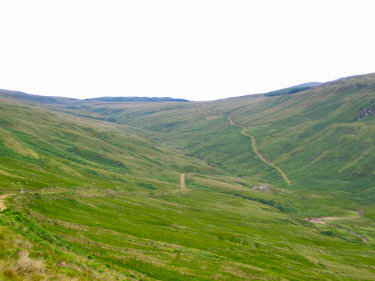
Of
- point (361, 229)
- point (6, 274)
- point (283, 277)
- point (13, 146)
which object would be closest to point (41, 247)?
point (6, 274)

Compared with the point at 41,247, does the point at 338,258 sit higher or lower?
lower

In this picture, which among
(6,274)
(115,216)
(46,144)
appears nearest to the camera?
(6,274)

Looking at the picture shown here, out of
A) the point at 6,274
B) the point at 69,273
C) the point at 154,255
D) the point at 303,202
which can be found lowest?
the point at 303,202

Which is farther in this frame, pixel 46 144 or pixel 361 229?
pixel 46 144

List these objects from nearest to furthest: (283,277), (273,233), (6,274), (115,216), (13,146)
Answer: (6,274)
(283,277)
(115,216)
(273,233)
(13,146)

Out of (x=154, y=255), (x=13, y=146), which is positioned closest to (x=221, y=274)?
(x=154, y=255)

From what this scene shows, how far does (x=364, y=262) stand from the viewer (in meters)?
91.7

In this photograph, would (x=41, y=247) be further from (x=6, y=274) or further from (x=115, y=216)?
(x=115, y=216)

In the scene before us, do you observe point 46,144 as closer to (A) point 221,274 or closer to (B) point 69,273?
(A) point 221,274

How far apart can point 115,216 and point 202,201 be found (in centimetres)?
8523

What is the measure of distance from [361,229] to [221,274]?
445ft

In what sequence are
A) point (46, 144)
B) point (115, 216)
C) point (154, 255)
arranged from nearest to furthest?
point (154, 255) → point (115, 216) → point (46, 144)

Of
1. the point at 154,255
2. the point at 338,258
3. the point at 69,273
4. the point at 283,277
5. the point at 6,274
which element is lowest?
the point at 338,258

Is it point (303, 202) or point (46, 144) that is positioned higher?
point (46, 144)
